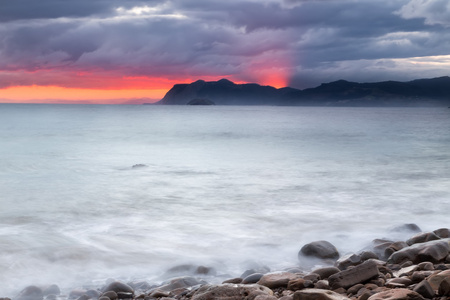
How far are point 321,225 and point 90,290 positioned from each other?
5.28 m

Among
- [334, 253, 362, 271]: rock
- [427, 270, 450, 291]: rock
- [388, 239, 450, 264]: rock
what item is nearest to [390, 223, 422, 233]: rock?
[388, 239, 450, 264]: rock

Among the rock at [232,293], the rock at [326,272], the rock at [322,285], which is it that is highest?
the rock at [232,293]

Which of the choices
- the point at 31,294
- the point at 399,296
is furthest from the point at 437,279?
the point at 31,294

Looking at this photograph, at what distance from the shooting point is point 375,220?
32.9 ft

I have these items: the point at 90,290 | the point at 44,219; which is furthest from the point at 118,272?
the point at 44,219

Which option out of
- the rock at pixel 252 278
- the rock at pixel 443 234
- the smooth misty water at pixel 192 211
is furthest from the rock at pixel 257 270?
the rock at pixel 443 234

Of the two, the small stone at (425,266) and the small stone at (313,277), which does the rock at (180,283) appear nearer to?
the small stone at (313,277)

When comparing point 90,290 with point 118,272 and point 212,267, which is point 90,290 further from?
point 212,267

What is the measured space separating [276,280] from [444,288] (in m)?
1.85

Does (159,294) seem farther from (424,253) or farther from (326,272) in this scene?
(424,253)

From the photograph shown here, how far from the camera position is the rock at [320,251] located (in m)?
7.03

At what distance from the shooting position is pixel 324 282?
5090 mm

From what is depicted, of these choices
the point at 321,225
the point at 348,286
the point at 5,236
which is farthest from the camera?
the point at 321,225

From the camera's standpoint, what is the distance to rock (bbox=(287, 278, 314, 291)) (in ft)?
16.8
